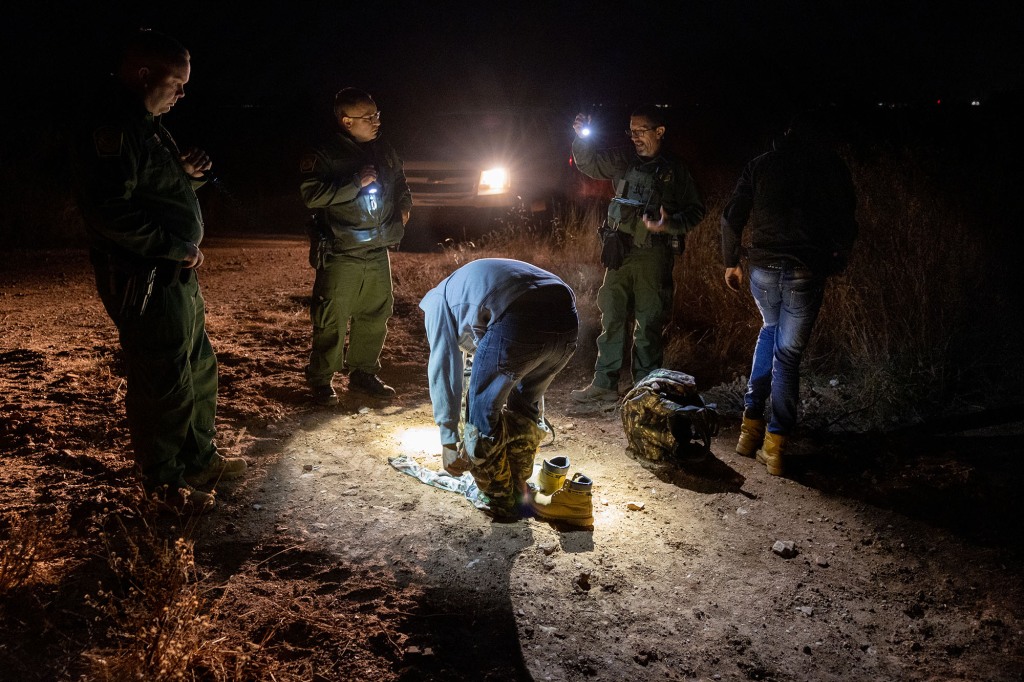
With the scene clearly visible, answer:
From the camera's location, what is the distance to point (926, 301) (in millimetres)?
5238

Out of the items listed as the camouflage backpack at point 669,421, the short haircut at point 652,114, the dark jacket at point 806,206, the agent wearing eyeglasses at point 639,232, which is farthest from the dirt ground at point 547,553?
the short haircut at point 652,114

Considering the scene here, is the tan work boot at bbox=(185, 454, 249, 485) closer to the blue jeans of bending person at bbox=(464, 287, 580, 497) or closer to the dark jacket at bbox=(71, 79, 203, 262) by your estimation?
the dark jacket at bbox=(71, 79, 203, 262)

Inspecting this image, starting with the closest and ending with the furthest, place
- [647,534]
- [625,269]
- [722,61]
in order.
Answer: [647,534]
[625,269]
[722,61]

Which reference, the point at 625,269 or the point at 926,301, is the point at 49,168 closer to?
the point at 625,269

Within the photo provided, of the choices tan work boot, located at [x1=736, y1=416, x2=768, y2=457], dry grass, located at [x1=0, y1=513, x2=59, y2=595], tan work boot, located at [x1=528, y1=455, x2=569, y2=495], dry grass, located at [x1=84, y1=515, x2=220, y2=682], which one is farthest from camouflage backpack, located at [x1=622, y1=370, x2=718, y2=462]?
dry grass, located at [x1=0, y1=513, x2=59, y2=595]

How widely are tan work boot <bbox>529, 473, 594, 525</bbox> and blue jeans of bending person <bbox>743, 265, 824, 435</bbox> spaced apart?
1.53 m

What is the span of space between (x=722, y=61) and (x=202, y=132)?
884 inches

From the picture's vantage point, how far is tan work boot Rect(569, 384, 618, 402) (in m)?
5.21

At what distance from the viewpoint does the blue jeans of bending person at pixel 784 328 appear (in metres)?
3.91

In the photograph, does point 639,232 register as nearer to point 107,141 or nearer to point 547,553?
point 547,553

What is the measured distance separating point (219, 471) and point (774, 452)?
3265 mm

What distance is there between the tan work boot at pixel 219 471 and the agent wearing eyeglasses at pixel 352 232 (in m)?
1.13

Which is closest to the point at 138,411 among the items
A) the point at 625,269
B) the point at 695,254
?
the point at 625,269

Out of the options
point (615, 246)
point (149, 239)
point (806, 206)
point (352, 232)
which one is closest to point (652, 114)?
point (615, 246)
